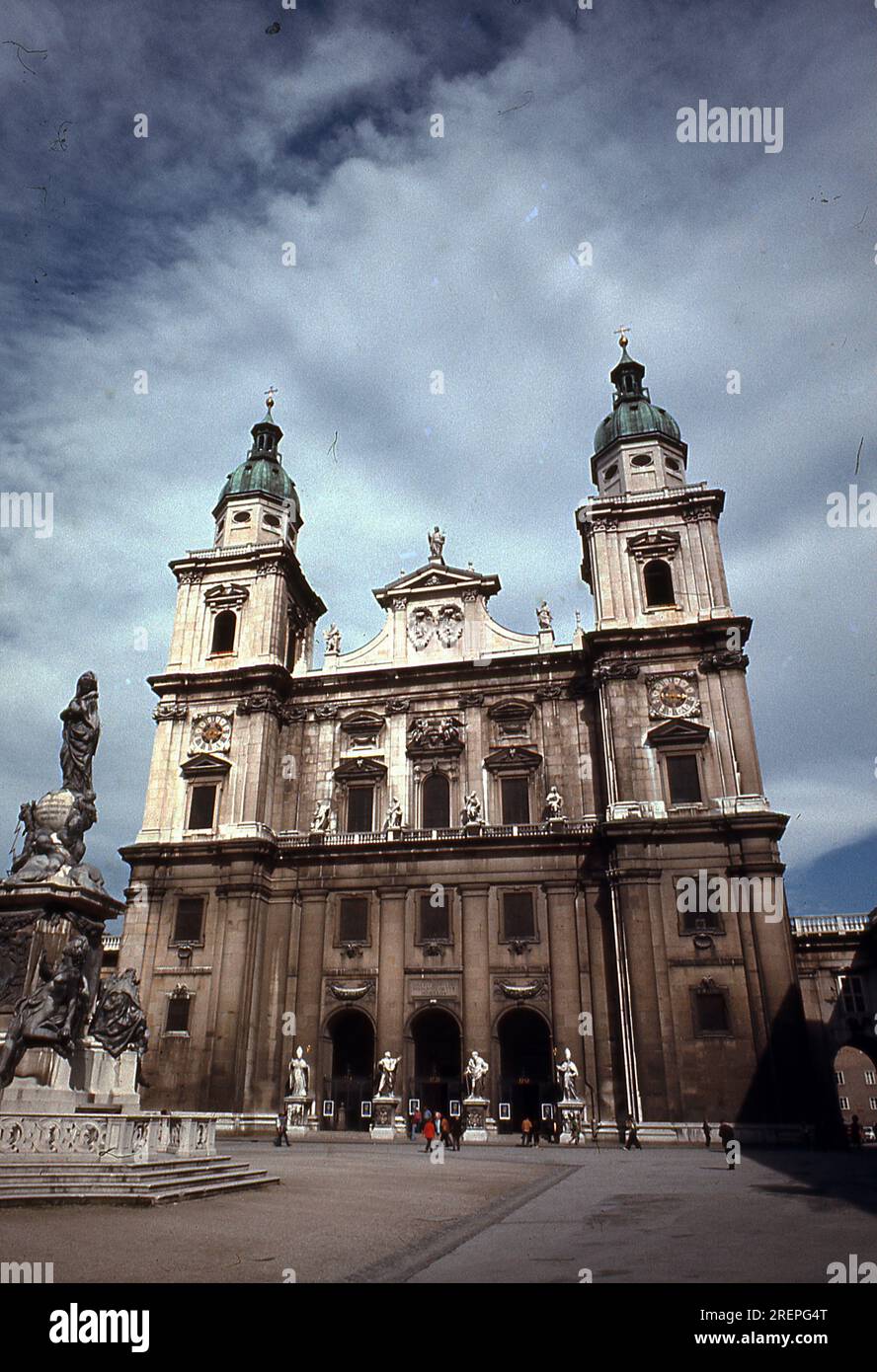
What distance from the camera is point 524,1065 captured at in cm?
3209

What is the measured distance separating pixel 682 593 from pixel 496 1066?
1953 cm

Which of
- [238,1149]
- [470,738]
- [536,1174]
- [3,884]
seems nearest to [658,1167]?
[536,1174]

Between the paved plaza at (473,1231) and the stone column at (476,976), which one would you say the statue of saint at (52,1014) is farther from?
the stone column at (476,976)

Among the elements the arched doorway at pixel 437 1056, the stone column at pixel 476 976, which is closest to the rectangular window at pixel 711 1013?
the stone column at pixel 476 976

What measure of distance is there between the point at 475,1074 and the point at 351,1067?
5.99 metres

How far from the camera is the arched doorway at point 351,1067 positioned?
31469 mm

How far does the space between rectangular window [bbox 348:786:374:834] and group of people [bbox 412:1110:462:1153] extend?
10.8 m

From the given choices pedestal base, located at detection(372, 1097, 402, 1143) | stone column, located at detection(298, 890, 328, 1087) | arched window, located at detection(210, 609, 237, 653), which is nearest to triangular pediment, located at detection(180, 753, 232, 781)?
arched window, located at detection(210, 609, 237, 653)

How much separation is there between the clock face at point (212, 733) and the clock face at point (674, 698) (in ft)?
58.4

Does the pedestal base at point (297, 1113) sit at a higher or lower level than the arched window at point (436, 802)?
lower

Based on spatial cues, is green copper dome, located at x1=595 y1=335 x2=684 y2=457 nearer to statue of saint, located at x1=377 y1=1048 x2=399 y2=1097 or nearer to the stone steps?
statue of saint, located at x1=377 y1=1048 x2=399 y2=1097

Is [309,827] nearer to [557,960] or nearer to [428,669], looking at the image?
[428,669]

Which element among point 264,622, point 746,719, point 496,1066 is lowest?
point 496,1066
